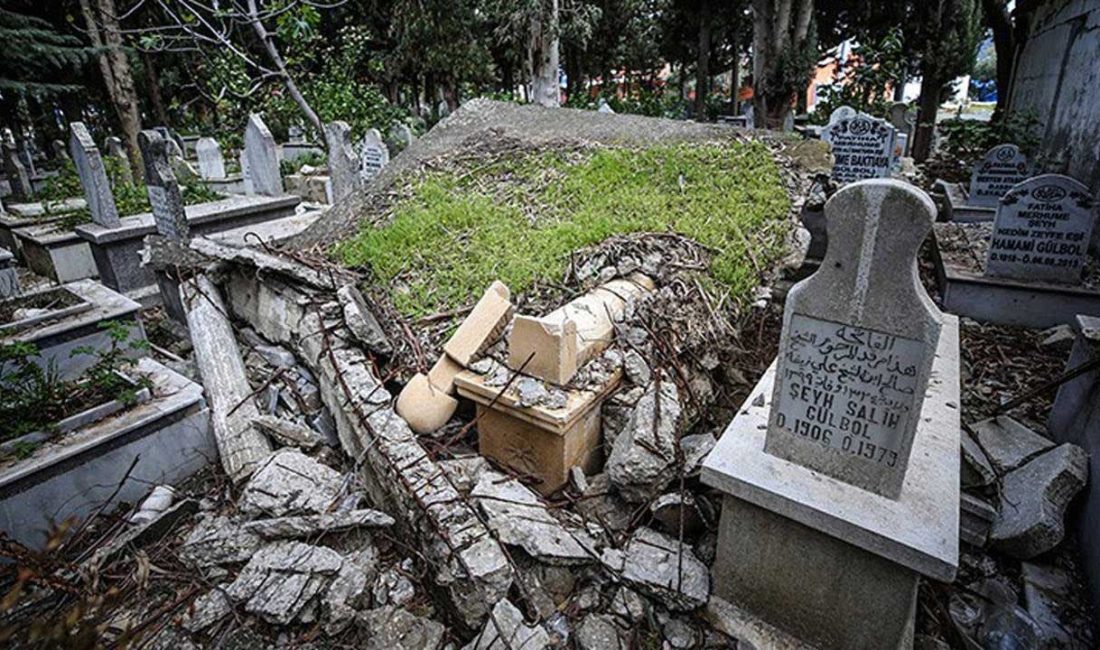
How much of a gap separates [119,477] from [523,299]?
2.80 meters

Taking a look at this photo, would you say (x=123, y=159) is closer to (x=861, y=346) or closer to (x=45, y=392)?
(x=45, y=392)

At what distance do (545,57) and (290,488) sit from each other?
11582 millimetres

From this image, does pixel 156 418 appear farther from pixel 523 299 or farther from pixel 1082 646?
pixel 1082 646

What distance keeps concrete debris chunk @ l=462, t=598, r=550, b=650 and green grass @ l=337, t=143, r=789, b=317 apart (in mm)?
2184

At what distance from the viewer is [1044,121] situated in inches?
377

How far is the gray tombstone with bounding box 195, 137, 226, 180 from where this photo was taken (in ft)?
38.4

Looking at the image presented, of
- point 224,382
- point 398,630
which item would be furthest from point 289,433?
point 398,630

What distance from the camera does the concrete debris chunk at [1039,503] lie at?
8.31 feet

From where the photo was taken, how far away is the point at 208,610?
2396mm

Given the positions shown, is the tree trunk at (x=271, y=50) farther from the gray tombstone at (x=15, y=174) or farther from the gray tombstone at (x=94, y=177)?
the gray tombstone at (x=15, y=174)

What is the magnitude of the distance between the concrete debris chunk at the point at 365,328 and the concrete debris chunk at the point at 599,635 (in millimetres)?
2062

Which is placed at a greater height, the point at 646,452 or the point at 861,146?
the point at 861,146

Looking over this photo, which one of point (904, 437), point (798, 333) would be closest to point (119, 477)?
point (798, 333)

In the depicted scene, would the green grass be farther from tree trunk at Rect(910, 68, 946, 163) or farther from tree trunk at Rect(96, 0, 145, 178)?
tree trunk at Rect(910, 68, 946, 163)
